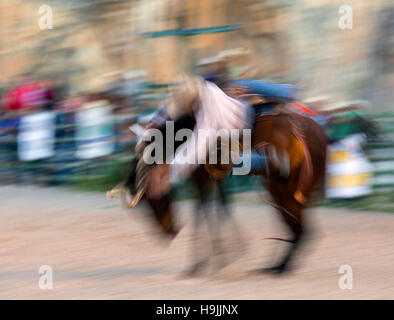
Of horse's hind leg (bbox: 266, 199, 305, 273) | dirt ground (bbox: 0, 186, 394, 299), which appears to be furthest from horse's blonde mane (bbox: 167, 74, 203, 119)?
horse's hind leg (bbox: 266, 199, 305, 273)

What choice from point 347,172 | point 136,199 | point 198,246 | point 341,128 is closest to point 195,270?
point 198,246

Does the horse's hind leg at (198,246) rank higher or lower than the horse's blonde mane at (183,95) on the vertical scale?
lower

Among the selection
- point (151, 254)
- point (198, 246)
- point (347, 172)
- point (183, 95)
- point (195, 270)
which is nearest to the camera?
point (183, 95)

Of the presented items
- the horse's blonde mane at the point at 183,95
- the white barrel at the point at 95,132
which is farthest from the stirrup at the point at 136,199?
the white barrel at the point at 95,132

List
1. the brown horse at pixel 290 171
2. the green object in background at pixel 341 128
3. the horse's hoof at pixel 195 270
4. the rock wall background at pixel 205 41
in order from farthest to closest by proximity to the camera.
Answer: the rock wall background at pixel 205 41
the green object in background at pixel 341 128
the horse's hoof at pixel 195 270
the brown horse at pixel 290 171

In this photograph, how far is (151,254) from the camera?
8094 mm

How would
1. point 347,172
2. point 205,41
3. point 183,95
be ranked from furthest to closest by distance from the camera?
point 205,41 → point 347,172 → point 183,95

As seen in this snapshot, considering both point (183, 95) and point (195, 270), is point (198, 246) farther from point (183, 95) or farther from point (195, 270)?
point (183, 95)

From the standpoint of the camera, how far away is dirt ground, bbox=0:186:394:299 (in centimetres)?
641

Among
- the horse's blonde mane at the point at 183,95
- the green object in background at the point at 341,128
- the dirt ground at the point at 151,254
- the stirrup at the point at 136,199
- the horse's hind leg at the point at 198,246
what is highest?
the horse's blonde mane at the point at 183,95

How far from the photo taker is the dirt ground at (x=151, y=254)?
21.0ft

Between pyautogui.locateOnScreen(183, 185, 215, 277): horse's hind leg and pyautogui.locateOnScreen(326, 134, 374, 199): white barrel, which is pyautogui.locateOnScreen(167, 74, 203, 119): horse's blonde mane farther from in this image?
pyautogui.locateOnScreen(326, 134, 374, 199): white barrel

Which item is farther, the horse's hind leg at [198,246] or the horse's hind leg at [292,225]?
the horse's hind leg at [198,246]

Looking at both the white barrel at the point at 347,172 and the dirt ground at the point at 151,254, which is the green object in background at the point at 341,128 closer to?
the white barrel at the point at 347,172
